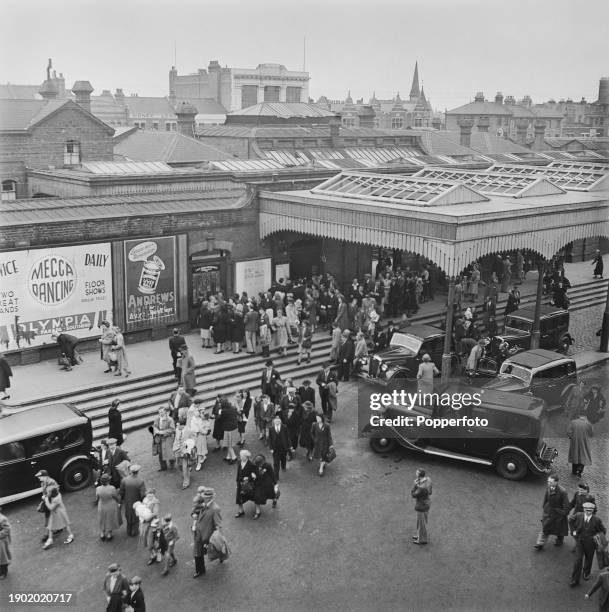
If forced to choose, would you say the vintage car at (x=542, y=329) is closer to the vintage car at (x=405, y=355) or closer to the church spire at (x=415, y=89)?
the vintage car at (x=405, y=355)

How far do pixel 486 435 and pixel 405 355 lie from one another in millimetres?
4874

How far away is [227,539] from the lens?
1271cm

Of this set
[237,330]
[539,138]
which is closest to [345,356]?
[237,330]

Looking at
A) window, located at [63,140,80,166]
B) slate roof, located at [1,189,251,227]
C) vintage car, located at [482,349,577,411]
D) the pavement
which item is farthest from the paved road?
window, located at [63,140,80,166]

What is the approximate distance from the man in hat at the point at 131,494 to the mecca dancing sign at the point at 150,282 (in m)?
9.52

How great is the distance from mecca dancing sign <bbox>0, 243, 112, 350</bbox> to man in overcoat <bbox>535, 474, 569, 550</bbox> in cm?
1355

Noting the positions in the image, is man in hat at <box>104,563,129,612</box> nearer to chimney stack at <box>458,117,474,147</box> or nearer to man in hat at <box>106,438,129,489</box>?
man in hat at <box>106,438,129,489</box>

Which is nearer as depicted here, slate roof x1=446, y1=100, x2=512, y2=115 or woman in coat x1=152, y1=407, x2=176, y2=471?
woman in coat x1=152, y1=407, x2=176, y2=471

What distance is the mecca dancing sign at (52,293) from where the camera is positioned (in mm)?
19203

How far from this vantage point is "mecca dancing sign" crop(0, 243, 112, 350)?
19.2 metres

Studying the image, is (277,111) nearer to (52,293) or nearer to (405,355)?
(52,293)

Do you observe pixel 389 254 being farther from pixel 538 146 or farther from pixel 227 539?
pixel 538 146

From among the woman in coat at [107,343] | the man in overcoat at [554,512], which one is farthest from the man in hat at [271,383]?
the man in overcoat at [554,512]

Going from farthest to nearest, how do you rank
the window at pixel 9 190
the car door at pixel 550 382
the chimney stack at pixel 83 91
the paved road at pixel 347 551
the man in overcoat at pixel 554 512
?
the chimney stack at pixel 83 91
the window at pixel 9 190
the car door at pixel 550 382
the man in overcoat at pixel 554 512
the paved road at pixel 347 551
